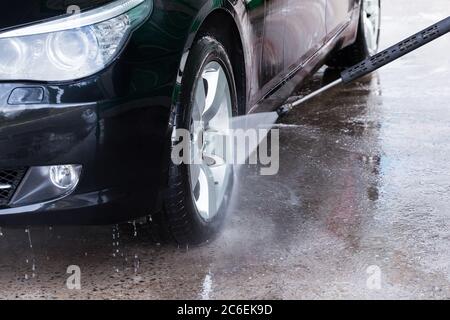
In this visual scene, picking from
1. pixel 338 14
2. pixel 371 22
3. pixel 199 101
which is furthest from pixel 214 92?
pixel 371 22

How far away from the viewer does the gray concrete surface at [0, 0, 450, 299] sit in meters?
2.55

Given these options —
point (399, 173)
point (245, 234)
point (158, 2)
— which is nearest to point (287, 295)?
point (245, 234)

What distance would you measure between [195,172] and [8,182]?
711 millimetres

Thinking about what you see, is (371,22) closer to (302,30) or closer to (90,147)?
(302,30)

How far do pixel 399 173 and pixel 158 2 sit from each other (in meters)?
1.72

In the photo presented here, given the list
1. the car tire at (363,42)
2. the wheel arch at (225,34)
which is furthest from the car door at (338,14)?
the wheel arch at (225,34)

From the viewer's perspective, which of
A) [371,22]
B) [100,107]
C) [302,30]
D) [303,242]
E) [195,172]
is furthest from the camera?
[371,22]

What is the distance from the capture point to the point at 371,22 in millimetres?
5680

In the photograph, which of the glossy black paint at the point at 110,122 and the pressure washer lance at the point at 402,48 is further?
the pressure washer lance at the point at 402,48

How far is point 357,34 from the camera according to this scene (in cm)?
539

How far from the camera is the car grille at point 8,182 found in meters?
2.30

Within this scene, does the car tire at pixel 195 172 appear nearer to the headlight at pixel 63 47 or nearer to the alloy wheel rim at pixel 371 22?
the headlight at pixel 63 47

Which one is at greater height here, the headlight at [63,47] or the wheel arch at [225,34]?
the wheel arch at [225,34]
